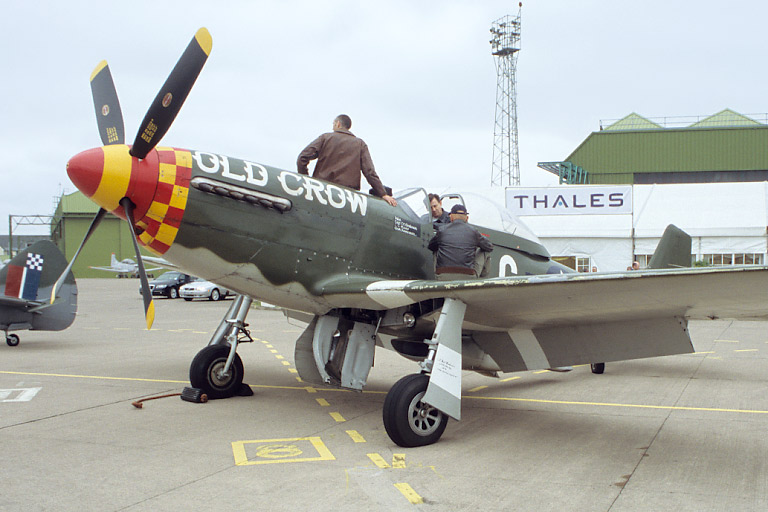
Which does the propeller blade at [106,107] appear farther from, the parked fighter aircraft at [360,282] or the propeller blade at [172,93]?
the propeller blade at [172,93]

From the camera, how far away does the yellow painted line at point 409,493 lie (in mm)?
3456

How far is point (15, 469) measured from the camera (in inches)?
157

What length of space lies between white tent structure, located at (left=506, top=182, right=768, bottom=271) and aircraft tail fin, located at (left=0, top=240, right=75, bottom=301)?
1600 cm

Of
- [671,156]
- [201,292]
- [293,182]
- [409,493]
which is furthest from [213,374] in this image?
[671,156]

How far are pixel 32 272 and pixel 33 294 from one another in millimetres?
416

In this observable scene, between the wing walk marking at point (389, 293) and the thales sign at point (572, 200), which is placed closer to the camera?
the wing walk marking at point (389, 293)

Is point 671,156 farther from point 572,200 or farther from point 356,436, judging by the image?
point 356,436

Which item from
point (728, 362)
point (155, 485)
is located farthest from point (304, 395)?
point (728, 362)

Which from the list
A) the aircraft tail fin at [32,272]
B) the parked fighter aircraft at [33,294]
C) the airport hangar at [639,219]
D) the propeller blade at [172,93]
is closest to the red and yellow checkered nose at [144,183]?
the propeller blade at [172,93]

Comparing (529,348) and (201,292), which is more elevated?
(529,348)

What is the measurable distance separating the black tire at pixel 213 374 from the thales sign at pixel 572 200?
702 inches

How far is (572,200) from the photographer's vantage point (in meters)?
23.3

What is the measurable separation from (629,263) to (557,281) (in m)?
19.8

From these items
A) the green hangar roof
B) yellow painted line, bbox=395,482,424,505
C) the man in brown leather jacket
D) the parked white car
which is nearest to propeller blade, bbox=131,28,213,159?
the man in brown leather jacket
